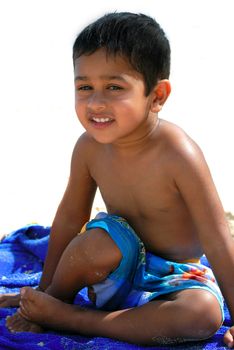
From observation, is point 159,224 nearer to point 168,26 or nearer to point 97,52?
point 97,52

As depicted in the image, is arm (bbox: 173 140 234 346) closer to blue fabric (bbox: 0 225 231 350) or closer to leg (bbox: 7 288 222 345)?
leg (bbox: 7 288 222 345)

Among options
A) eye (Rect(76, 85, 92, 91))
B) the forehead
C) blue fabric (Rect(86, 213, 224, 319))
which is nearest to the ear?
the forehead

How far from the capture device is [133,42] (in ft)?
7.97

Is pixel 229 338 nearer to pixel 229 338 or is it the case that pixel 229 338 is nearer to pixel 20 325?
pixel 229 338

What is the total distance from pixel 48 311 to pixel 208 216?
67 cm

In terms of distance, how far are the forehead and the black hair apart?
2 cm

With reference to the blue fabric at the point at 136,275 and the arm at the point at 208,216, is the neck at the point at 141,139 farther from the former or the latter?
the blue fabric at the point at 136,275

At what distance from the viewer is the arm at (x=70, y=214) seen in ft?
9.37

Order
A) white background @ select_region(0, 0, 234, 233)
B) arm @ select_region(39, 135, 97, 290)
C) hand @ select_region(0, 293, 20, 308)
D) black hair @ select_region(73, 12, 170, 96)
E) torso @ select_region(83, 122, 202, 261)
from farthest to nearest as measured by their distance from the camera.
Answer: white background @ select_region(0, 0, 234, 233) < arm @ select_region(39, 135, 97, 290) < hand @ select_region(0, 293, 20, 308) < torso @ select_region(83, 122, 202, 261) < black hair @ select_region(73, 12, 170, 96)

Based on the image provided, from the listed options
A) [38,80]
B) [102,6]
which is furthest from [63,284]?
[102,6]

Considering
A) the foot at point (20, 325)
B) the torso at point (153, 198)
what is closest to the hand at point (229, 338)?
the torso at point (153, 198)

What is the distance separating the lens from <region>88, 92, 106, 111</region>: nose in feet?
7.84

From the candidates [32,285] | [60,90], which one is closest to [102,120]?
[32,285]

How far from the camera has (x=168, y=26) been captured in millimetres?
7648
